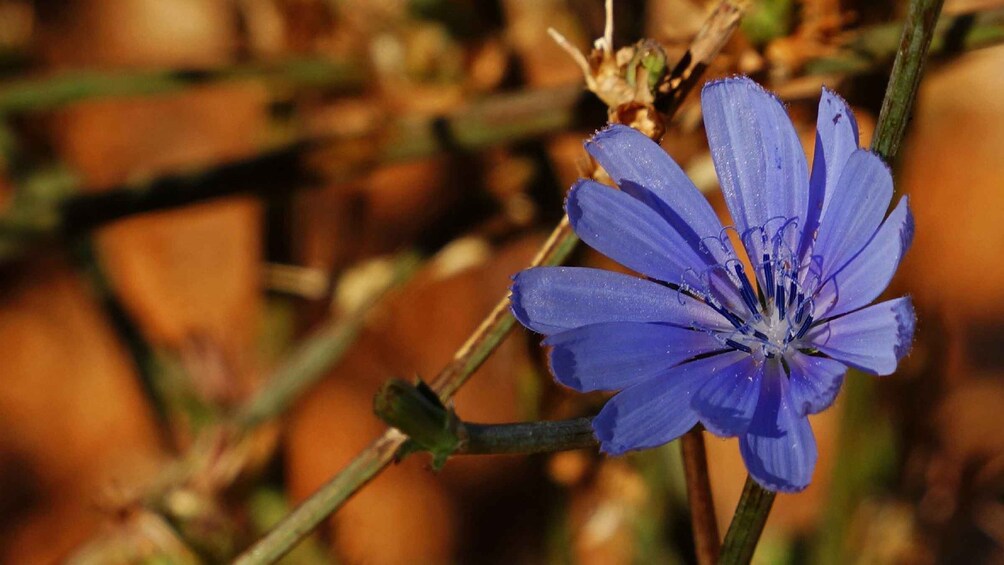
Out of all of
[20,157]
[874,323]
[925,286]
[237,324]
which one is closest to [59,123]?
[20,157]

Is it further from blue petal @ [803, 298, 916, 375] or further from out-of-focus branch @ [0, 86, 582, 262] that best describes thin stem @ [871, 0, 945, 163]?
out-of-focus branch @ [0, 86, 582, 262]

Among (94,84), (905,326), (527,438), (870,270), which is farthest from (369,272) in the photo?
(905,326)

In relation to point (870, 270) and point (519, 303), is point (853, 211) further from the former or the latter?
point (519, 303)

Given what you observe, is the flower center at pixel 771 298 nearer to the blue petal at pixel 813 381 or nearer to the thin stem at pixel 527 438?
the blue petal at pixel 813 381

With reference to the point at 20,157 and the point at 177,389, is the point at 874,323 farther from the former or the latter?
the point at 20,157

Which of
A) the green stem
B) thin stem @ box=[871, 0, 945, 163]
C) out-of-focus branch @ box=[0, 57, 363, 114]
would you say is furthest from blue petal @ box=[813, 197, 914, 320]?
out-of-focus branch @ box=[0, 57, 363, 114]

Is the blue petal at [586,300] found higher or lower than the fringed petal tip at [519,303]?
lower

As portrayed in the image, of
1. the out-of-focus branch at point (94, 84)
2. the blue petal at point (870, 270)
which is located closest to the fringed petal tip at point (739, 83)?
the blue petal at point (870, 270)
